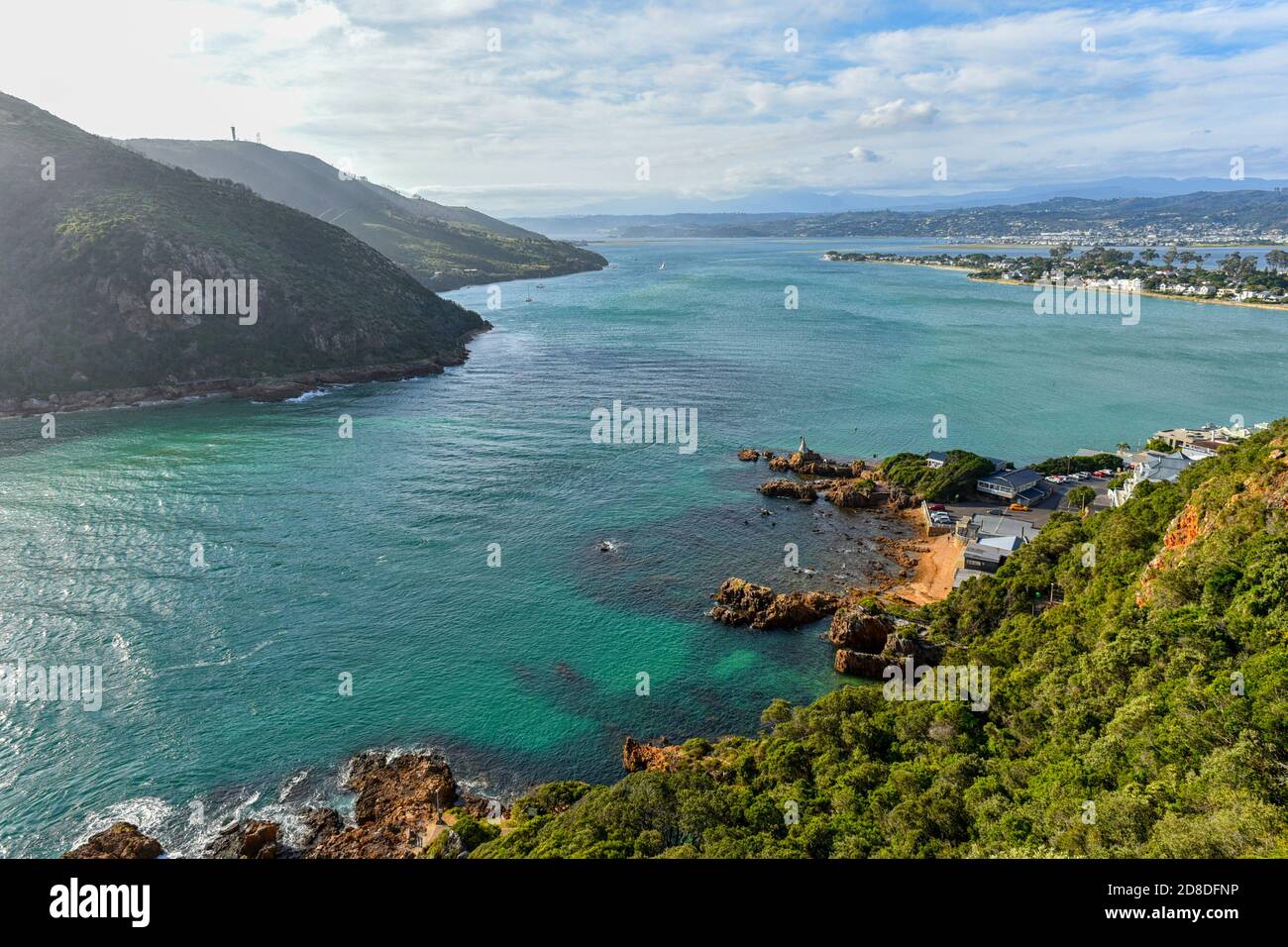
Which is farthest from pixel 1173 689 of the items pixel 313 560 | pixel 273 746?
pixel 313 560
